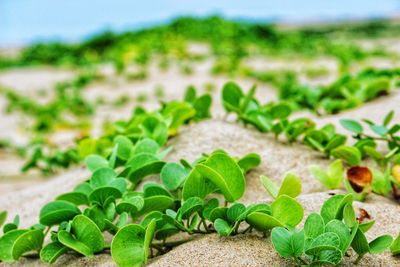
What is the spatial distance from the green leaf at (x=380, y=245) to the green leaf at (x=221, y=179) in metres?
0.32

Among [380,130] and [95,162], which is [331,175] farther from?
[95,162]

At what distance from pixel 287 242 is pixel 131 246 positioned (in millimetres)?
357

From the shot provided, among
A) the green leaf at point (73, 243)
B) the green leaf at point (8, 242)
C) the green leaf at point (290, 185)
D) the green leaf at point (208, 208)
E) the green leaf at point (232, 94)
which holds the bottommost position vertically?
the green leaf at point (8, 242)

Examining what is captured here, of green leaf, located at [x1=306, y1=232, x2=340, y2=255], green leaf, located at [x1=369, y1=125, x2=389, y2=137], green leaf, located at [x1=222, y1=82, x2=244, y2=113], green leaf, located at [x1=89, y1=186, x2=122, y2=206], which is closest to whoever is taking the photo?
green leaf, located at [x1=306, y1=232, x2=340, y2=255]

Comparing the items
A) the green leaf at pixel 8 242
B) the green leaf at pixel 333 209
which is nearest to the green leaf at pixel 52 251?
the green leaf at pixel 8 242

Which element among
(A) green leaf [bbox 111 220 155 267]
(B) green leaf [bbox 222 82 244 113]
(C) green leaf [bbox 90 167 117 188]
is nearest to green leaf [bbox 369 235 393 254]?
(A) green leaf [bbox 111 220 155 267]

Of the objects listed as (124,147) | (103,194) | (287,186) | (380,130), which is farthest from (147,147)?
(380,130)

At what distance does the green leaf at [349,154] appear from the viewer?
4.95ft

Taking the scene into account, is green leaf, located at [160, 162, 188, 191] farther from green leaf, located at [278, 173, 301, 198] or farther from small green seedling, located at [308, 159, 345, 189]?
small green seedling, located at [308, 159, 345, 189]

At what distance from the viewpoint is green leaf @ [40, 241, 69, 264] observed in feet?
4.09

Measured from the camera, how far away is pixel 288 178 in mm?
1222

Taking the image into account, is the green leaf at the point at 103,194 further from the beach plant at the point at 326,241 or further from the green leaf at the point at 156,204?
the beach plant at the point at 326,241

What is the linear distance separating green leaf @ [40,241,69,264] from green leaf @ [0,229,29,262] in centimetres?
11

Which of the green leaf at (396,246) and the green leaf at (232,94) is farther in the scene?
the green leaf at (232,94)
